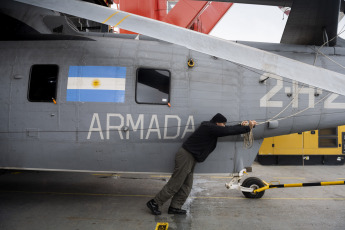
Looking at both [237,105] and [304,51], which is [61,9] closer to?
[237,105]

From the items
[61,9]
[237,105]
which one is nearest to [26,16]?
[61,9]

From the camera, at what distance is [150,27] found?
3469mm

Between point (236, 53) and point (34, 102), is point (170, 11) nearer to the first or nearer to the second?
point (34, 102)

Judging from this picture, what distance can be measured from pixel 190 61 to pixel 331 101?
3067mm

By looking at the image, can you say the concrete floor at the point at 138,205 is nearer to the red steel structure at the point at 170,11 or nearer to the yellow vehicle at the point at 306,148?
the yellow vehicle at the point at 306,148

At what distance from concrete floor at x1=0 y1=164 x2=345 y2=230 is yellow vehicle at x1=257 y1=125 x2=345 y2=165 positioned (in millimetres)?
2515

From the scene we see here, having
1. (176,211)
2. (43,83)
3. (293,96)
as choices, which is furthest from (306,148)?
(43,83)

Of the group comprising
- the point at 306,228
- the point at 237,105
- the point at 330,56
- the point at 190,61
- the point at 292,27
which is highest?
the point at 292,27

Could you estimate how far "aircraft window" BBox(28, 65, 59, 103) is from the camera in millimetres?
4758

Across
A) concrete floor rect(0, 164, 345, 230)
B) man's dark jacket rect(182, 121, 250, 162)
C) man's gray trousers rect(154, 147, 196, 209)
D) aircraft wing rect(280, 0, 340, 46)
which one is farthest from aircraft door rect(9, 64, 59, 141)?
aircraft wing rect(280, 0, 340, 46)

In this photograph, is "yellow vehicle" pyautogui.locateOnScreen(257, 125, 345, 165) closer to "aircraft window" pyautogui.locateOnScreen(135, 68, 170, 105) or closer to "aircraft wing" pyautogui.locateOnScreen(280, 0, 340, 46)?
"aircraft wing" pyautogui.locateOnScreen(280, 0, 340, 46)

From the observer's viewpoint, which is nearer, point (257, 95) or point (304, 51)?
point (257, 95)

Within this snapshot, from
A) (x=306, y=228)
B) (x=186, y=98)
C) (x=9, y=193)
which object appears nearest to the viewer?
(x=306, y=228)

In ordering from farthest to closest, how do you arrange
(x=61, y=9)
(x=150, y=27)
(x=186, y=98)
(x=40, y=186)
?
1. (x=40, y=186)
2. (x=186, y=98)
3. (x=61, y=9)
4. (x=150, y=27)
